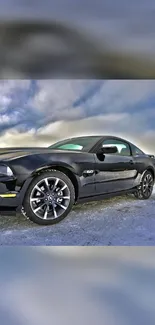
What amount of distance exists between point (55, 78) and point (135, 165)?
5.20 feet

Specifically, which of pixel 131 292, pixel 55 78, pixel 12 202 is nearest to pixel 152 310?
pixel 131 292

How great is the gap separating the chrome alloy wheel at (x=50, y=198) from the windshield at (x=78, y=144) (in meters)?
0.62

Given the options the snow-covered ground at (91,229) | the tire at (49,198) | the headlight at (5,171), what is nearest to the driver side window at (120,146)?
the snow-covered ground at (91,229)

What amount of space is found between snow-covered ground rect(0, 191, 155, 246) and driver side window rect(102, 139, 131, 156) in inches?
28.0

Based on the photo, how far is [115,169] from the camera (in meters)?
3.00

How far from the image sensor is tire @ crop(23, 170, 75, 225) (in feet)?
7.84

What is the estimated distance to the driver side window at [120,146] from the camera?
316 cm

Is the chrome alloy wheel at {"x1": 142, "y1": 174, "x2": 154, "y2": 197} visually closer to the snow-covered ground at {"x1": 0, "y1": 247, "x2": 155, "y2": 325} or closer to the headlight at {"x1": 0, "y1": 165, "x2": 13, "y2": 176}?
the snow-covered ground at {"x1": 0, "y1": 247, "x2": 155, "y2": 325}

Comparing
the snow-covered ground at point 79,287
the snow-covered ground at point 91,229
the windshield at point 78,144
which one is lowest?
the snow-covered ground at point 79,287

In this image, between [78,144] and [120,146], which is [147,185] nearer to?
[120,146]

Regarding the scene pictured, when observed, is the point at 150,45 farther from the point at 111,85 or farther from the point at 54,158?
the point at 54,158

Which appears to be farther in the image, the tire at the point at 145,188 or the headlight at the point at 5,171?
the tire at the point at 145,188

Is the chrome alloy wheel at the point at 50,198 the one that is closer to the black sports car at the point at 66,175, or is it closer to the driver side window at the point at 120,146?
the black sports car at the point at 66,175

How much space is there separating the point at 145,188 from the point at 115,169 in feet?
2.25
